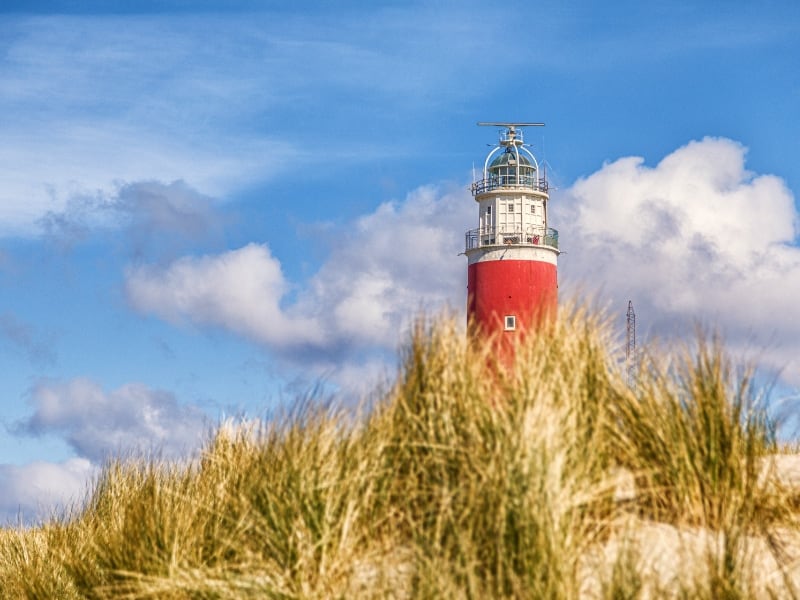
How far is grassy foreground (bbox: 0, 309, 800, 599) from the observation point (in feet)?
14.6

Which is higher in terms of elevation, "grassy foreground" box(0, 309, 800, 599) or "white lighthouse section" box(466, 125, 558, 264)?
"white lighthouse section" box(466, 125, 558, 264)

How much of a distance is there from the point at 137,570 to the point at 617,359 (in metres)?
3.23

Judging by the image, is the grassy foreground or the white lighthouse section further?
the white lighthouse section

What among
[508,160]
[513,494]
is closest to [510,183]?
[508,160]

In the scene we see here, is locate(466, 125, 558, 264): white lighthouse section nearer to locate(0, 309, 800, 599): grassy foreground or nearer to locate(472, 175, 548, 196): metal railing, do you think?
locate(472, 175, 548, 196): metal railing

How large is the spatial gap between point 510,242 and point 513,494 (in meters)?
25.1

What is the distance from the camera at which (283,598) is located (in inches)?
191

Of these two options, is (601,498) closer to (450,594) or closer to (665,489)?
(665,489)

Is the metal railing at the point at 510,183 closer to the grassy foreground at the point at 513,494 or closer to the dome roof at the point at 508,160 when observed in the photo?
the dome roof at the point at 508,160

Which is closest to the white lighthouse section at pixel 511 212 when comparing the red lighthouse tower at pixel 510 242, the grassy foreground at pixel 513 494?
the red lighthouse tower at pixel 510 242

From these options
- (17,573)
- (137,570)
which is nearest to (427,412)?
(137,570)

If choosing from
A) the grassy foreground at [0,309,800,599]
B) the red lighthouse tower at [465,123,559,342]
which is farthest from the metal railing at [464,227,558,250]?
the grassy foreground at [0,309,800,599]

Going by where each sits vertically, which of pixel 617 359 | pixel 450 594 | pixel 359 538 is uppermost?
pixel 617 359

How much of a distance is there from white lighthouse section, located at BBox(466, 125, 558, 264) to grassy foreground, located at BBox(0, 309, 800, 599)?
23.1 metres
